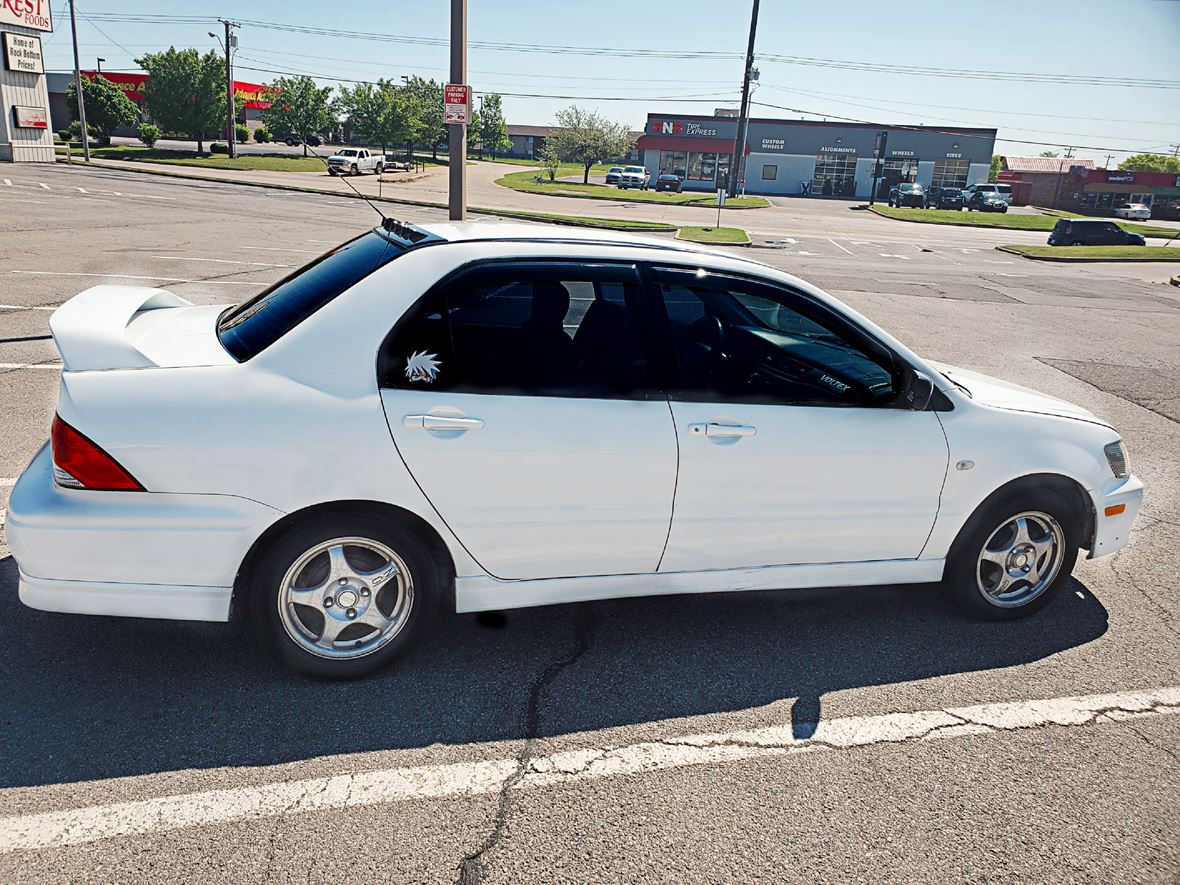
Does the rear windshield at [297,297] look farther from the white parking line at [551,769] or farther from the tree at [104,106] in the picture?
the tree at [104,106]

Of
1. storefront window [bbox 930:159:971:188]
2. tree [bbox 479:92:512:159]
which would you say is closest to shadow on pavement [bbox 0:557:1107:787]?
storefront window [bbox 930:159:971:188]

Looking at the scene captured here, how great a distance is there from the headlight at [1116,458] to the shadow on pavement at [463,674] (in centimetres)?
72

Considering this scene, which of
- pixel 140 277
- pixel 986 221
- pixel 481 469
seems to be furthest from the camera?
pixel 986 221

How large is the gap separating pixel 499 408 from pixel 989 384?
8.41 ft

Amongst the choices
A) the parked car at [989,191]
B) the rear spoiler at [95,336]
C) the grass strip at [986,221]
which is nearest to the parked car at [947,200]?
the parked car at [989,191]

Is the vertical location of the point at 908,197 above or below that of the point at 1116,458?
above

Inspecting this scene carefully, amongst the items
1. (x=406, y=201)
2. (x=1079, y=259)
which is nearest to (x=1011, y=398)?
(x=406, y=201)

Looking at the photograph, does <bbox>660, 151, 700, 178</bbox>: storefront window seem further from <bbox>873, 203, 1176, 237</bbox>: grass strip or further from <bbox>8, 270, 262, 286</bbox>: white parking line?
<bbox>8, 270, 262, 286</bbox>: white parking line

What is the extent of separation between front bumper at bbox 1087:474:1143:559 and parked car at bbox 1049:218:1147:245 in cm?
3596

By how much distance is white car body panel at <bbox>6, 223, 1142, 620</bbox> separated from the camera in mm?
2949

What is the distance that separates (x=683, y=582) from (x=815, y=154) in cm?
7445

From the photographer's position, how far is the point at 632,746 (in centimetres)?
308

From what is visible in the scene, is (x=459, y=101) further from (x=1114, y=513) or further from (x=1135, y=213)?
(x=1135, y=213)

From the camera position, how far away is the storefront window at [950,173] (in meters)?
72.0
